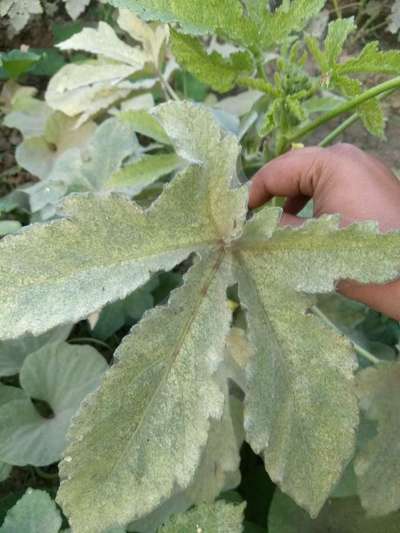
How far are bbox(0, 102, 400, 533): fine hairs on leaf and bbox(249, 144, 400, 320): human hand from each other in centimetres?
14

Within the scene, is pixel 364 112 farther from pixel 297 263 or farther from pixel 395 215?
pixel 297 263

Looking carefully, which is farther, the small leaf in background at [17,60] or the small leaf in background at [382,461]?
the small leaf in background at [17,60]

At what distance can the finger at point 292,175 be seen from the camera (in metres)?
0.85

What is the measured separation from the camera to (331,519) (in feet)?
3.41

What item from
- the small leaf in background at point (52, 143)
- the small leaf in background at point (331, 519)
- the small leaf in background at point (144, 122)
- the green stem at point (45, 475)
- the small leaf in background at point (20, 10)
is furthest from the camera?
the small leaf in background at point (20, 10)

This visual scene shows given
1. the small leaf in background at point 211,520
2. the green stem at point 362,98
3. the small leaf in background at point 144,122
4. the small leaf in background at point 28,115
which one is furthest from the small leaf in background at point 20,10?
the small leaf in background at point 211,520

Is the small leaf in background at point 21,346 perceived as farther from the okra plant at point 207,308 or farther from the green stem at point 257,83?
the green stem at point 257,83

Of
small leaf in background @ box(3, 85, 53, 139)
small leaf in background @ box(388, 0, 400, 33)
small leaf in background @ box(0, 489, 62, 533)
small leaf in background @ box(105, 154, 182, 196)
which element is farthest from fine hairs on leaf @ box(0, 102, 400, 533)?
small leaf in background @ box(388, 0, 400, 33)

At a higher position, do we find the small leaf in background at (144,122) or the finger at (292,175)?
the finger at (292,175)

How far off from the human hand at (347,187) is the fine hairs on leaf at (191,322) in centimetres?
14

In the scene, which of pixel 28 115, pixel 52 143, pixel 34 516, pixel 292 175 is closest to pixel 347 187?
pixel 292 175

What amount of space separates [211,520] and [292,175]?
45 centimetres

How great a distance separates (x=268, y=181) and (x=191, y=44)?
8.5 inches

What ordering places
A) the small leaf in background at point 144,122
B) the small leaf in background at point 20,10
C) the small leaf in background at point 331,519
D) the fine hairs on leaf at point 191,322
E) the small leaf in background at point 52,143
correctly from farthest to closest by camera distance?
the small leaf in background at point 20,10
the small leaf in background at point 52,143
the small leaf in background at point 144,122
the small leaf in background at point 331,519
the fine hairs on leaf at point 191,322
